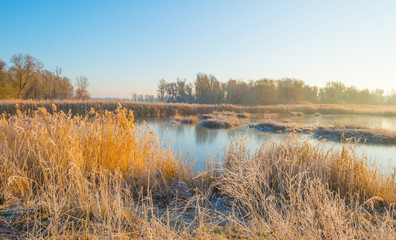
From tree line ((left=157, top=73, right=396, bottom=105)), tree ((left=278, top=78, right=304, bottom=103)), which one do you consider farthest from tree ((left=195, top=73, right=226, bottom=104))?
tree ((left=278, top=78, right=304, bottom=103))

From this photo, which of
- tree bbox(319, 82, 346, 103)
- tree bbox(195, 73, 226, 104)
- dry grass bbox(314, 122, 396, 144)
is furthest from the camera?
tree bbox(319, 82, 346, 103)

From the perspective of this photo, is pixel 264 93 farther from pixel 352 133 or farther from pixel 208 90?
pixel 352 133

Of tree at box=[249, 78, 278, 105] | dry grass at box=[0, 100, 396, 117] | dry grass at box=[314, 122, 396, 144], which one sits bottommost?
dry grass at box=[314, 122, 396, 144]

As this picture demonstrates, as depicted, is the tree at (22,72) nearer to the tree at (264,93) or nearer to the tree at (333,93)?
the tree at (264,93)

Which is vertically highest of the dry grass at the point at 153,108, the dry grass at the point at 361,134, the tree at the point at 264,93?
the tree at the point at 264,93

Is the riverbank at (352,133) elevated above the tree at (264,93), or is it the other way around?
the tree at (264,93)

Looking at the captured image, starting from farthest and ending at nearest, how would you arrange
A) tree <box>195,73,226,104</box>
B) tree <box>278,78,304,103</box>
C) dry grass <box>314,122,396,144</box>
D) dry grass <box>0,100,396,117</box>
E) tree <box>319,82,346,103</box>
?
tree <box>319,82,346,103</box>
tree <box>278,78,304,103</box>
tree <box>195,73,226,104</box>
dry grass <box>0,100,396,117</box>
dry grass <box>314,122,396,144</box>

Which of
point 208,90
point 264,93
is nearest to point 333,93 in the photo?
point 264,93

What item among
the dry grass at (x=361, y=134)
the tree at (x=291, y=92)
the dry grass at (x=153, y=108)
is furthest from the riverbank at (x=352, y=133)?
the tree at (x=291, y=92)

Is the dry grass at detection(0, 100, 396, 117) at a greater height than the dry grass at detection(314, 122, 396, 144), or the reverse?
the dry grass at detection(0, 100, 396, 117)

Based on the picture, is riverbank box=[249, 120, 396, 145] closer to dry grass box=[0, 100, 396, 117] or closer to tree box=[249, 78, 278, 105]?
dry grass box=[0, 100, 396, 117]

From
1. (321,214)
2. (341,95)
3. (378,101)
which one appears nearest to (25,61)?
(321,214)

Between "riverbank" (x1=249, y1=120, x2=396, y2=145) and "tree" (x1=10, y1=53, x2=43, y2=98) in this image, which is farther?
"tree" (x1=10, y1=53, x2=43, y2=98)

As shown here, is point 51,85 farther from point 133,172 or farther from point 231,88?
point 133,172
